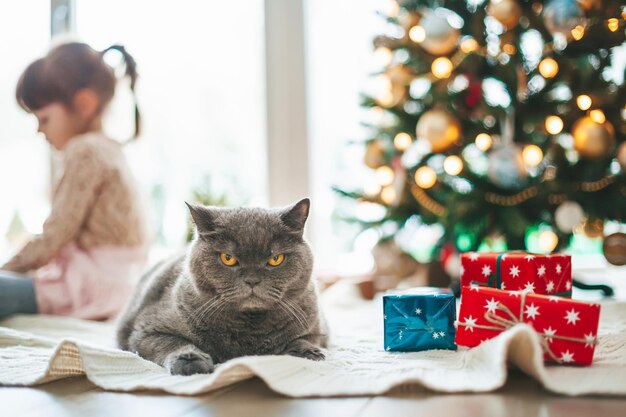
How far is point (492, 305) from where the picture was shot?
4.13 ft

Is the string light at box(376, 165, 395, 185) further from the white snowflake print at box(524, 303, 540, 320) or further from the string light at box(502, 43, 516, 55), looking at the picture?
the white snowflake print at box(524, 303, 540, 320)

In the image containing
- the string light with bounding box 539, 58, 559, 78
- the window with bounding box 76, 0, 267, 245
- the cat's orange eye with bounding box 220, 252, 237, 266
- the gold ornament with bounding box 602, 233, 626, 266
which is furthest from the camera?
the window with bounding box 76, 0, 267, 245

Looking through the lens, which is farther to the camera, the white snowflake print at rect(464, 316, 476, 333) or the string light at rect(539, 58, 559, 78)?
the string light at rect(539, 58, 559, 78)

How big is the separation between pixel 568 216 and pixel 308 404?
1497 mm

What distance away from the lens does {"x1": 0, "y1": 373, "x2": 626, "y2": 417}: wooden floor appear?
961mm

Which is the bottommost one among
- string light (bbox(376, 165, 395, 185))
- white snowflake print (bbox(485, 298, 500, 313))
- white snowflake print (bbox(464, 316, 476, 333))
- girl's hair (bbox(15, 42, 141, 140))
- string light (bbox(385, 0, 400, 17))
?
white snowflake print (bbox(464, 316, 476, 333))

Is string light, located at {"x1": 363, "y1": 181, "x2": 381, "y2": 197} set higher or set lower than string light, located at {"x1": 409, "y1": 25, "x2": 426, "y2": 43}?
lower

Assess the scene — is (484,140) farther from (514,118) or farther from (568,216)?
(568,216)

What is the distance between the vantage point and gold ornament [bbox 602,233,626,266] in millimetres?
2199

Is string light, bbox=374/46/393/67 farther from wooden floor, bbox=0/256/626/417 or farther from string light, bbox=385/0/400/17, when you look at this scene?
wooden floor, bbox=0/256/626/417

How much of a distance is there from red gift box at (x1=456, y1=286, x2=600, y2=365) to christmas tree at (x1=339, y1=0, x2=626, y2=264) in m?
0.98

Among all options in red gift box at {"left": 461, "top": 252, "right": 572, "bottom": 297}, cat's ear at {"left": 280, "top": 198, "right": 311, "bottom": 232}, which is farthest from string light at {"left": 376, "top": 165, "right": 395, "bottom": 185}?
cat's ear at {"left": 280, "top": 198, "right": 311, "bottom": 232}

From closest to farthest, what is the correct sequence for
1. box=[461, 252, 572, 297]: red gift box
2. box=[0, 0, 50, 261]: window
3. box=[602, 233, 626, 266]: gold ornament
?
1. box=[461, 252, 572, 297]: red gift box
2. box=[602, 233, 626, 266]: gold ornament
3. box=[0, 0, 50, 261]: window

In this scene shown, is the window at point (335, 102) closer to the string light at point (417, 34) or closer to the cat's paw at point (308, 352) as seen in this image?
the string light at point (417, 34)
